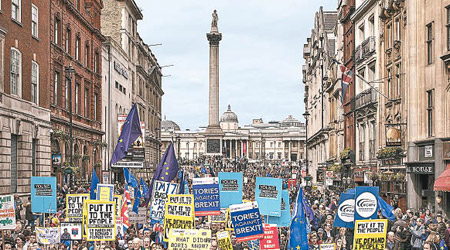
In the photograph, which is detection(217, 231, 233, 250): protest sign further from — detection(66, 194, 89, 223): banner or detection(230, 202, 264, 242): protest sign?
detection(66, 194, 89, 223): banner

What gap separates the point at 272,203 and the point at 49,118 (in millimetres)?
20285

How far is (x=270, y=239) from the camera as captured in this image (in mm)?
16984

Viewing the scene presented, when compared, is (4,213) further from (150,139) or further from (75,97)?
(150,139)

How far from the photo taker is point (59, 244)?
58.9 ft

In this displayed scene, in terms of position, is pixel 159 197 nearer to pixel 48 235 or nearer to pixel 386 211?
pixel 48 235

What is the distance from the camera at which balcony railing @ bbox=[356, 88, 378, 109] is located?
39938 millimetres

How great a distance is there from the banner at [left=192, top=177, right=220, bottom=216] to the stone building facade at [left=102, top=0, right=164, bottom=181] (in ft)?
84.2

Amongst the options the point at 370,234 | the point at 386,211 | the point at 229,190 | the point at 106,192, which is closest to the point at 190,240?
the point at 370,234

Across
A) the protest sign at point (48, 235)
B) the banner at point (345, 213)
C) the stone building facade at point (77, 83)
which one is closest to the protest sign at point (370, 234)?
the banner at point (345, 213)

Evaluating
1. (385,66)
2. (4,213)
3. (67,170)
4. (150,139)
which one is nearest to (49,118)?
(67,170)

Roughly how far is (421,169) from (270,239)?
1561cm

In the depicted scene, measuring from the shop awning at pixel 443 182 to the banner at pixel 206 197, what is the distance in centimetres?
1014

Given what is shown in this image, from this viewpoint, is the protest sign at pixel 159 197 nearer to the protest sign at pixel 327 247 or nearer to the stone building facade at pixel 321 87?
the protest sign at pixel 327 247

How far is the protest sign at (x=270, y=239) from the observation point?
666 inches
